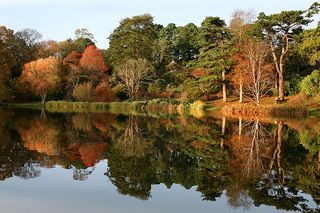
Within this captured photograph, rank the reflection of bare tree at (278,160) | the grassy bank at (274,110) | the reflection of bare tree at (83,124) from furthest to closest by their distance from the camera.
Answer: the grassy bank at (274,110)
the reflection of bare tree at (83,124)
the reflection of bare tree at (278,160)

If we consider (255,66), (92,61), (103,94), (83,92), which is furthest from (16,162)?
(92,61)

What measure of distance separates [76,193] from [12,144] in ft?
25.9

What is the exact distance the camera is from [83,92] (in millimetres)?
48688

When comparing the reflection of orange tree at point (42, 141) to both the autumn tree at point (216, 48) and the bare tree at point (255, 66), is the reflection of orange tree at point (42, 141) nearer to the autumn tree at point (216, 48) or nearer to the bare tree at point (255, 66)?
the bare tree at point (255, 66)

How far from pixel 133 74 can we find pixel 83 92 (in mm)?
6782

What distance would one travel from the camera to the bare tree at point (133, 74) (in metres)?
49.2

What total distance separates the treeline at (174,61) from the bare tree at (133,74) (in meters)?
0.13

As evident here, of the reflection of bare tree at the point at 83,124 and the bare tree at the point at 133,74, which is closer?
the reflection of bare tree at the point at 83,124

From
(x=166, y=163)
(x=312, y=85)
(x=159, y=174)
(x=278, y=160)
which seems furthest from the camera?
(x=312, y=85)

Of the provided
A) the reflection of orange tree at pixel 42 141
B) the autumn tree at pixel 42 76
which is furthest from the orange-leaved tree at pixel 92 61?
the reflection of orange tree at pixel 42 141

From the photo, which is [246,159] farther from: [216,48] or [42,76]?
[42,76]

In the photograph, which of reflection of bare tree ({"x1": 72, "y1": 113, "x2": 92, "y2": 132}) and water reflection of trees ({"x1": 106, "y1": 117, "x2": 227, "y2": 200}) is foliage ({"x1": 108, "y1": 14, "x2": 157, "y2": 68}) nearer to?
reflection of bare tree ({"x1": 72, "y1": 113, "x2": 92, "y2": 132})

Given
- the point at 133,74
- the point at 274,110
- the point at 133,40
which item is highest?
the point at 133,40

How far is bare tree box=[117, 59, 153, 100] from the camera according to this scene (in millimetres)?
49156
